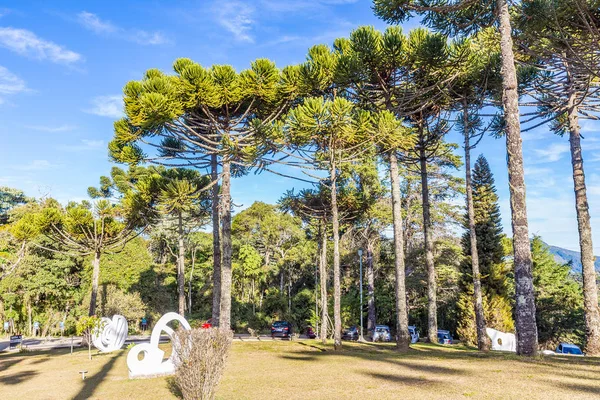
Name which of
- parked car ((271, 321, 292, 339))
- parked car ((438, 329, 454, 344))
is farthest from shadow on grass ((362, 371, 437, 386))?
parked car ((271, 321, 292, 339))

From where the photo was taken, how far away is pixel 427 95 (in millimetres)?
15625

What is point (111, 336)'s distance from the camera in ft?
55.9

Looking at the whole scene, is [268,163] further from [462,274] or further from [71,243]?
[462,274]

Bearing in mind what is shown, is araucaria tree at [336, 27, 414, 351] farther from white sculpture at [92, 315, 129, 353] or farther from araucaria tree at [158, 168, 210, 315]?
white sculpture at [92, 315, 129, 353]

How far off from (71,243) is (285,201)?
1064cm

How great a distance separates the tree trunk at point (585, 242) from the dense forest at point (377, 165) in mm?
44

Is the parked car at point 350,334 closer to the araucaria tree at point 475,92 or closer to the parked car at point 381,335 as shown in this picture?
the parked car at point 381,335

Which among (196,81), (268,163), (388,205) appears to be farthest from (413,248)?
(196,81)

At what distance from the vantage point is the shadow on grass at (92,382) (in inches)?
304

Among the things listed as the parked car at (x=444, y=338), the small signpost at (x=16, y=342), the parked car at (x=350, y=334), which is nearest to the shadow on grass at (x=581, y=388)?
the parked car at (x=444, y=338)

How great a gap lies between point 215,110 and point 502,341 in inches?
624

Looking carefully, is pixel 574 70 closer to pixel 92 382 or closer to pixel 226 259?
pixel 226 259

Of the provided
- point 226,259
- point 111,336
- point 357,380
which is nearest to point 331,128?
point 226,259

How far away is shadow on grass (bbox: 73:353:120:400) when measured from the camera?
25.3 ft
